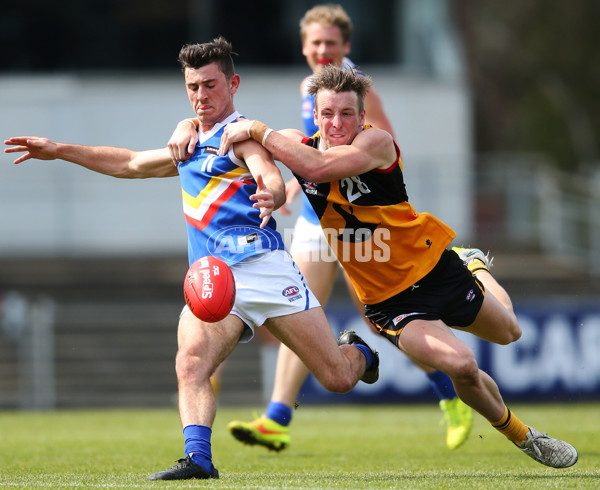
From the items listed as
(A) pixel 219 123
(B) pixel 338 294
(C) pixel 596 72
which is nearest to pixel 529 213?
(B) pixel 338 294

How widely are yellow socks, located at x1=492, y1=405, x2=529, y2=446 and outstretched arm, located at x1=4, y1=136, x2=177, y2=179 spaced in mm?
2376

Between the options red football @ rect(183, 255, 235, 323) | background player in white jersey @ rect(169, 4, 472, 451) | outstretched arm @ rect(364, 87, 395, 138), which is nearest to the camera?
red football @ rect(183, 255, 235, 323)

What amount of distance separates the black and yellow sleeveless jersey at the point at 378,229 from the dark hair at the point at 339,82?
26 cm

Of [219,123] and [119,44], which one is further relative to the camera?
[119,44]

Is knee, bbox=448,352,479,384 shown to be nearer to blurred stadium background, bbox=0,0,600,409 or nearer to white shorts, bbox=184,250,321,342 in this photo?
white shorts, bbox=184,250,321,342

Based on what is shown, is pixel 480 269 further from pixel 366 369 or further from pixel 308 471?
pixel 308 471

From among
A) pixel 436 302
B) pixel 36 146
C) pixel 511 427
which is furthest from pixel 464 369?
pixel 36 146

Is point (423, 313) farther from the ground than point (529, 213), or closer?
farther from the ground

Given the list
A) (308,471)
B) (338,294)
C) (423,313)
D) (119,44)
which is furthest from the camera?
(119,44)

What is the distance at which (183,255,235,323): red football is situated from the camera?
17.1 feet

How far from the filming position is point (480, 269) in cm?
639

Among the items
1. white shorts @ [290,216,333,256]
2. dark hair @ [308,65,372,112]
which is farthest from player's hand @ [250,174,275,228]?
white shorts @ [290,216,333,256]

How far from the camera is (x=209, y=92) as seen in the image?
5.61 m

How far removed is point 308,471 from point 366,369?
2.40 ft
